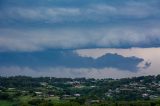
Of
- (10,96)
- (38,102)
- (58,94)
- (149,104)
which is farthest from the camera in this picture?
(58,94)

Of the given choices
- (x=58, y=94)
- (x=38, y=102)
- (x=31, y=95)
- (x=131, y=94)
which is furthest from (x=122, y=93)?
(x=38, y=102)

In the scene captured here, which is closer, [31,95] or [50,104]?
[50,104]

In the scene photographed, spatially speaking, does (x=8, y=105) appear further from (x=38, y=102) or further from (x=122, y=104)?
(x=122, y=104)

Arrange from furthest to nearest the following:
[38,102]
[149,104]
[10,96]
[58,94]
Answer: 1. [58,94]
2. [10,96]
3. [38,102]
4. [149,104]

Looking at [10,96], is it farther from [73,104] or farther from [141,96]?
[141,96]

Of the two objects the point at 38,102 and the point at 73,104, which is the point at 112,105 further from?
the point at 38,102

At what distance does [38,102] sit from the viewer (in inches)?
5463

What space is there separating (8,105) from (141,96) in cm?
6165

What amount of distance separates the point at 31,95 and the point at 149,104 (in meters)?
52.0

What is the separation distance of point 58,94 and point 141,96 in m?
29.3

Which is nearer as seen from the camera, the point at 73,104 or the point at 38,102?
the point at 73,104

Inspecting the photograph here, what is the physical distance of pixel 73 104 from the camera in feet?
425

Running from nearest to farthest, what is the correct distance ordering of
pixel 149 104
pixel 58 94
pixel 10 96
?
pixel 149 104
pixel 10 96
pixel 58 94

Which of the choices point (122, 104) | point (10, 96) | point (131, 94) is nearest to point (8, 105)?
point (10, 96)
